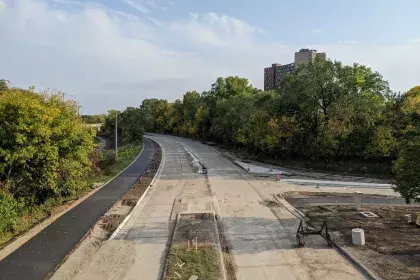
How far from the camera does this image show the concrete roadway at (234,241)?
41.3 ft

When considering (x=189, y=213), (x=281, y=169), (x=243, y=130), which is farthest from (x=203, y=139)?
(x=189, y=213)

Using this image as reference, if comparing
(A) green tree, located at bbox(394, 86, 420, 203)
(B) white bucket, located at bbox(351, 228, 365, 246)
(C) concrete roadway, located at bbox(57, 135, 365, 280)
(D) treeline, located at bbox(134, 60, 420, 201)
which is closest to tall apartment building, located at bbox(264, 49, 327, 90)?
(D) treeline, located at bbox(134, 60, 420, 201)

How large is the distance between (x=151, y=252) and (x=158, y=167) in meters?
27.1

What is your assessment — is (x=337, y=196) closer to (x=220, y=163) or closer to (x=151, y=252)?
(x=151, y=252)

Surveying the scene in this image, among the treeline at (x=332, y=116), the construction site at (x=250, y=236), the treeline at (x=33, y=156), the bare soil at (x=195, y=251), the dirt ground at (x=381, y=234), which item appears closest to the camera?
the bare soil at (x=195, y=251)

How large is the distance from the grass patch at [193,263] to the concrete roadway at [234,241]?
49 cm

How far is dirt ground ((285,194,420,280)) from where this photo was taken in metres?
12.4

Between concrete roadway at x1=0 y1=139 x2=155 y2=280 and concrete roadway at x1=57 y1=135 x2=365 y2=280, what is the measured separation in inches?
61.1

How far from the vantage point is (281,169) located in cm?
3950

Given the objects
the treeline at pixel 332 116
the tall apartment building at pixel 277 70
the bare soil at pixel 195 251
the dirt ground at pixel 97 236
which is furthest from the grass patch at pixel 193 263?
the tall apartment building at pixel 277 70

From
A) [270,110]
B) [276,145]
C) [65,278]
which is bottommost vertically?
[65,278]

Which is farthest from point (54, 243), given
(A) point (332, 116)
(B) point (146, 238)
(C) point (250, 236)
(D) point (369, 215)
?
(A) point (332, 116)

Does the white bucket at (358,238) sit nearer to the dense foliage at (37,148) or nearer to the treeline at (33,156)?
the treeline at (33,156)

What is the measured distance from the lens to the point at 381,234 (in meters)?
16.2
